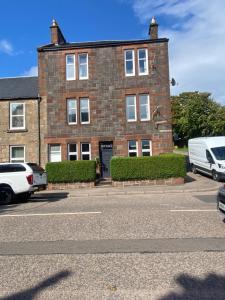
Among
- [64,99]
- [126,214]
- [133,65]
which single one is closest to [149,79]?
[133,65]

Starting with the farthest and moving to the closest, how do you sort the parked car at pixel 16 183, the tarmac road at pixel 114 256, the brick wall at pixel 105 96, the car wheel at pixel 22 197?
the brick wall at pixel 105 96 → the car wheel at pixel 22 197 → the parked car at pixel 16 183 → the tarmac road at pixel 114 256

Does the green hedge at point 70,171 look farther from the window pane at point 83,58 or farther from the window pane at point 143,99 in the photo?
the window pane at point 83,58

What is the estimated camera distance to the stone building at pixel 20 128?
2525cm

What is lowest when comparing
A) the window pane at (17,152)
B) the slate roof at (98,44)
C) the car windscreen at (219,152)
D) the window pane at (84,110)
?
the car windscreen at (219,152)

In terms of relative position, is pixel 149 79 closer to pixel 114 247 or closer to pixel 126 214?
pixel 126 214

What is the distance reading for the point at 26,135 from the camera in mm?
25297

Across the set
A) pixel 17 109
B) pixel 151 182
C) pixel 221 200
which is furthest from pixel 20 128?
pixel 221 200

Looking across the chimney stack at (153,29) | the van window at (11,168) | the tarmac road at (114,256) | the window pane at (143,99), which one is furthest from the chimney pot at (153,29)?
the tarmac road at (114,256)

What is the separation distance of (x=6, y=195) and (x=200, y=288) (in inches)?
446

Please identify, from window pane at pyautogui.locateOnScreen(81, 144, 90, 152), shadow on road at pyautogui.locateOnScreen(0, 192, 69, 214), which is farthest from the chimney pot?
shadow on road at pyautogui.locateOnScreen(0, 192, 69, 214)

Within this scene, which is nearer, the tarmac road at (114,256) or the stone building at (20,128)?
the tarmac road at (114,256)

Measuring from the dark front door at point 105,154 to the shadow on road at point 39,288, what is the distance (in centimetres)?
1955

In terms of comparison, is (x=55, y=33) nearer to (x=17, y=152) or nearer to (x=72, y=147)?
(x=72, y=147)

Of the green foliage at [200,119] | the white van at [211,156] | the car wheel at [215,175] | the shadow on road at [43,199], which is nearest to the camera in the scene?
the shadow on road at [43,199]
